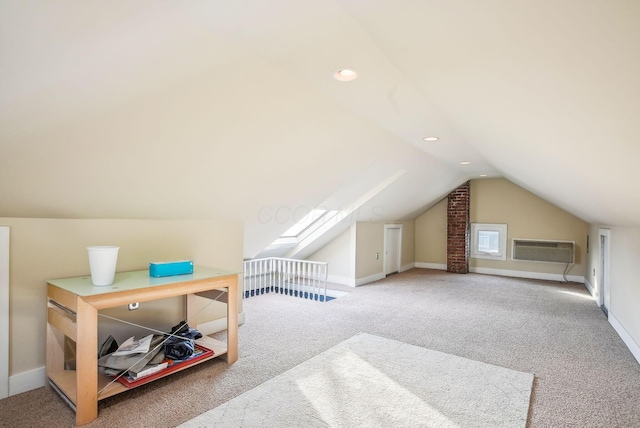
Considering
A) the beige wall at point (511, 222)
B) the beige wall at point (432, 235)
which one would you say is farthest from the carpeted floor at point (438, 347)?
the beige wall at point (432, 235)

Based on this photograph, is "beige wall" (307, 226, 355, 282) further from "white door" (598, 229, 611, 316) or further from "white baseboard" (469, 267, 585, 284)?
"white door" (598, 229, 611, 316)

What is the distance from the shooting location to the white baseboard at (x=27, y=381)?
242 centimetres

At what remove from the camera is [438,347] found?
3414mm

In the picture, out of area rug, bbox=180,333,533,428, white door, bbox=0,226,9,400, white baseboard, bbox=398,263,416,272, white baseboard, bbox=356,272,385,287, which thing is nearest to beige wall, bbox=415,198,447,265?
white baseboard, bbox=398,263,416,272

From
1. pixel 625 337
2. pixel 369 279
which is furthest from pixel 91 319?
pixel 369 279

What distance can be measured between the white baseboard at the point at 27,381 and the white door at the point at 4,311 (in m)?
0.03

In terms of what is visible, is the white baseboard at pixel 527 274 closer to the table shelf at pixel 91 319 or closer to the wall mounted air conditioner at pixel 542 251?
the wall mounted air conditioner at pixel 542 251

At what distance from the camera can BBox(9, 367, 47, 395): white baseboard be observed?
242 centimetres

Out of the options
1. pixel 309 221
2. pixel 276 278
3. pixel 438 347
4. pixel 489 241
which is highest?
pixel 309 221

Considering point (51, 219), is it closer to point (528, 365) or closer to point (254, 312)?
point (254, 312)

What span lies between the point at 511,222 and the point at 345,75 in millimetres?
6900

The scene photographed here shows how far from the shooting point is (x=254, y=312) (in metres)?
4.58

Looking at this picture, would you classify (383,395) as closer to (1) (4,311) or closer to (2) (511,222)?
(1) (4,311)

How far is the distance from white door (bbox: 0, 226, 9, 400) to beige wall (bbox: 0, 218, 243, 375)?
0.12 ft
